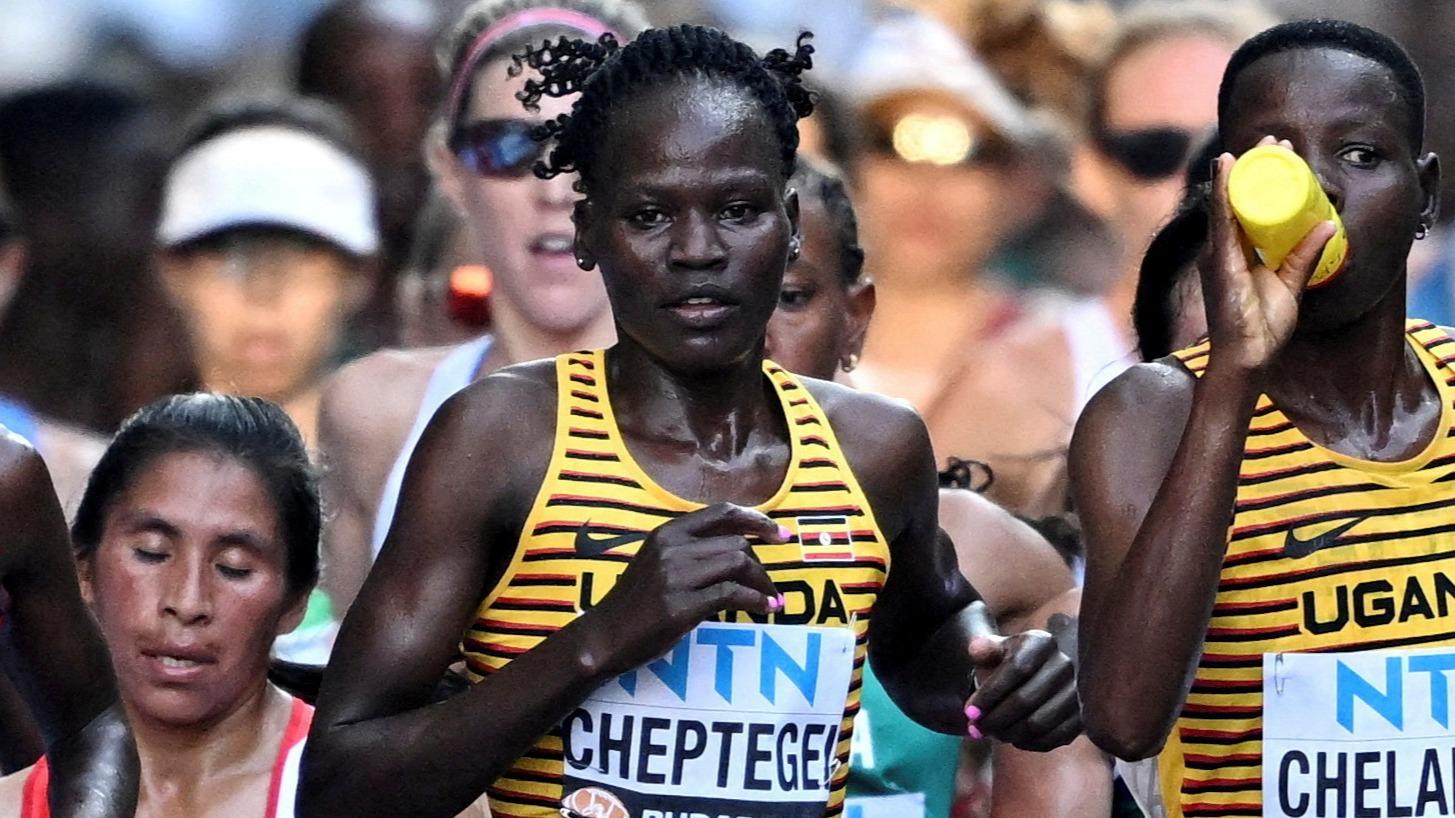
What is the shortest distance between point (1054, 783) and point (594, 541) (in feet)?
4.92

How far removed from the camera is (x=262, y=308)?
Answer: 241 inches

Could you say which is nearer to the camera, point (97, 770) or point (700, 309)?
point (700, 309)

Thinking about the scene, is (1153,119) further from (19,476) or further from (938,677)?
(19,476)

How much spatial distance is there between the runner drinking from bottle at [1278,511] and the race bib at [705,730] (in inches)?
14.8

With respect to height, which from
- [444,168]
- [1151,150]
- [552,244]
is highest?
[1151,150]

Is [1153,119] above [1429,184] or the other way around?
above

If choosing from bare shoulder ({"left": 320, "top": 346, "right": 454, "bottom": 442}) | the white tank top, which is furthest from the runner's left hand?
bare shoulder ({"left": 320, "top": 346, "right": 454, "bottom": 442})

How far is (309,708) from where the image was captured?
4.14 m

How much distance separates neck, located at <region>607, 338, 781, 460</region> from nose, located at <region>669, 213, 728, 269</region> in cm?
19

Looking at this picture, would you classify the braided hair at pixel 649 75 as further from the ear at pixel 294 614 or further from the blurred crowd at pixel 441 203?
the blurred crowd at pixel 441 203

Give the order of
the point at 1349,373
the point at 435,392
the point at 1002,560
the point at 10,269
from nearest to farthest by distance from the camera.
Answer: the point at 1349,373 < the point at 1002,560 < the point at 435,392 < the point at 10,269

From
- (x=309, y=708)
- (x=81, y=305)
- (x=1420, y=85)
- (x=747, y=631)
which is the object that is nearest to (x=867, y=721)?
(x=309, y=708)

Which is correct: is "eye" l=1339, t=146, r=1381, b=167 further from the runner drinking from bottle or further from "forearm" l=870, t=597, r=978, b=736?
"forearm" l=870, t=597, r=978, b=736

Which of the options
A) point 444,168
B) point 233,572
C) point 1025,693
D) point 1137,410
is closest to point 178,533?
Answer: point 233,572
